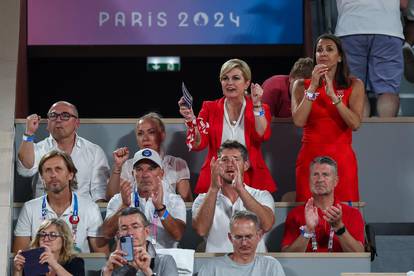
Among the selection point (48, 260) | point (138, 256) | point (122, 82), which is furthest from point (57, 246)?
point (122, 82)

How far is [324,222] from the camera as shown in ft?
22.5

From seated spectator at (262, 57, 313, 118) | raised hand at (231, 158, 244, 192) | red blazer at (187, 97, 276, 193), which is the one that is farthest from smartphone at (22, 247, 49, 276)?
seated spectator at (262, 57, 313, 118)

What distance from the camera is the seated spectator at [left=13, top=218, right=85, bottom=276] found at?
20.8 feet

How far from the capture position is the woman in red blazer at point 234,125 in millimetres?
7332

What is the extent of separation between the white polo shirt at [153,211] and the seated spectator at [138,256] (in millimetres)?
448

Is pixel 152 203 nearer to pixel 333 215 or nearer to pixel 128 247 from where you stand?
pixel 128 247

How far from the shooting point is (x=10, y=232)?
6992 millimetres

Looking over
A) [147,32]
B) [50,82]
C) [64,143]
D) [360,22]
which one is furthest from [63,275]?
[50,82]

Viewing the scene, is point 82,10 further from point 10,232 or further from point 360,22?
point 10,232

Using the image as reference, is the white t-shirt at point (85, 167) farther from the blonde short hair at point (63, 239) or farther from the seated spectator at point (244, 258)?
the seated spectator at point (244, 258)

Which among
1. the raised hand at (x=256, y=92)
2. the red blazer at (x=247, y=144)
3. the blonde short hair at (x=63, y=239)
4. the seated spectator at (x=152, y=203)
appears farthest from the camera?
the red blazer at (x=247, y=144)

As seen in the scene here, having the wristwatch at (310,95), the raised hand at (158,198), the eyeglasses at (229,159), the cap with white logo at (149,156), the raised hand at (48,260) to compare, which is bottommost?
the raised hand at (48,260)

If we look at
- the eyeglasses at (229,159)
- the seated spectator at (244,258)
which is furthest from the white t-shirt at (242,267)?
the eyeglasses at (229,159)

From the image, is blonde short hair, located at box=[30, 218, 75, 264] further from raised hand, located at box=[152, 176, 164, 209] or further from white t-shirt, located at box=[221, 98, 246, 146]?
white t-shirt, located at box=[221, 98, 246, 146]
